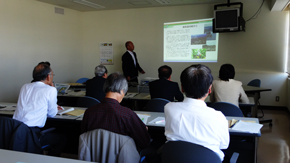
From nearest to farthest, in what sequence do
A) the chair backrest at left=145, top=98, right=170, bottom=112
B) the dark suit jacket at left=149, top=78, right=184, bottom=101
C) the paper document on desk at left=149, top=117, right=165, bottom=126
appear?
1. the paper document on desk at left=149, top=117, right=165, bottom=126
2. the chair backrest at left=145, top=98, right=170, bottom=112
3. the dark suit jacket at left=149, top=78, right=184, bottom=101

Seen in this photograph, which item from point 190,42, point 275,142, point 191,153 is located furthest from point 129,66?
point 191,153

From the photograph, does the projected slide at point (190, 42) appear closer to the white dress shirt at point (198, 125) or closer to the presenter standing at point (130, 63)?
the presenter standing at point (130, 63)

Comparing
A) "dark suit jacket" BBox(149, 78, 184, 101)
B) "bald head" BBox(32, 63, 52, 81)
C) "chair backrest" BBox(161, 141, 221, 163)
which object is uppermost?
"bald head" BBox(32, 63, 52, 81)

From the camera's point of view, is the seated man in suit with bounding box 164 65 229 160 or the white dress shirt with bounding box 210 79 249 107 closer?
the seated man in suit with bounding box 164 65 229 160

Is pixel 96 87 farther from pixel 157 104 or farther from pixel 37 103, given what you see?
pixel 37 103

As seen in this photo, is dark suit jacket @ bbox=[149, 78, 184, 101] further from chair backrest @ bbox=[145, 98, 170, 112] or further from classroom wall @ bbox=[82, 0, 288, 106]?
classroom wall @ bbox=[82, 0, 288, 106]

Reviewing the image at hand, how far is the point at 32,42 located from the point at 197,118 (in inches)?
215

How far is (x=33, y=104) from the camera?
2.33 meters

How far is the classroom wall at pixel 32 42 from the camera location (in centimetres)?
514

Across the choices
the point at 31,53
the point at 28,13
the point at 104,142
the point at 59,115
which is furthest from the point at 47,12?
the point at 104,142

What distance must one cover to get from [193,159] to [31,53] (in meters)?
5.44

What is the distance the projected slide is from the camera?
616cm

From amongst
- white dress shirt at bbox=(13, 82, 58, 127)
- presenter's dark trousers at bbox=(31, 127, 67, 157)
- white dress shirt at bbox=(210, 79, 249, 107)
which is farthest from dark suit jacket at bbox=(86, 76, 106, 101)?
white dress shirt at bbox=(210, 79, 249, 107)

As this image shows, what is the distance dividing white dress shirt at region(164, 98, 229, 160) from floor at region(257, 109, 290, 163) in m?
2.02
